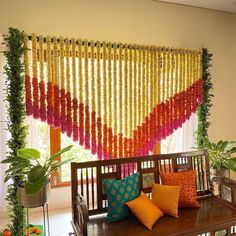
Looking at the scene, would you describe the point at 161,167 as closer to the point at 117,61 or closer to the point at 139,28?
the point at 117,61

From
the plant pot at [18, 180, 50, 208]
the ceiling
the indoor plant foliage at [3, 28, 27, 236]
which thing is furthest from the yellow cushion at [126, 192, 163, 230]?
the ceiling

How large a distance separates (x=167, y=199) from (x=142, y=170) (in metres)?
0.38

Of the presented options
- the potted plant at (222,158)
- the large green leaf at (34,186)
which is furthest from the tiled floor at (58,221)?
the potted plant at (222,158)

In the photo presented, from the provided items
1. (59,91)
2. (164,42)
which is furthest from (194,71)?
(59,91)

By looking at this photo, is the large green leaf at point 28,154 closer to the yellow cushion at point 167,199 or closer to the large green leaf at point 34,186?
the large green leaf at point 34,186

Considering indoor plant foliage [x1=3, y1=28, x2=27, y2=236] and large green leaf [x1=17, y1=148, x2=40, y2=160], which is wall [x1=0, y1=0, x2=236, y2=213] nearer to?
indoor plant foliage [x1=3, y1=28, x2=27, y2=236]

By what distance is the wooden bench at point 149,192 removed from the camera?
205cm

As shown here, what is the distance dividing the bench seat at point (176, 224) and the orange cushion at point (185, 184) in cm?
7

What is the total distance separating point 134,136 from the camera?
3408mm

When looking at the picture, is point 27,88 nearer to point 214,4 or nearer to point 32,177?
point 32,177

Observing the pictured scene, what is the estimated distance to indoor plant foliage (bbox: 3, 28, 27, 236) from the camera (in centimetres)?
270

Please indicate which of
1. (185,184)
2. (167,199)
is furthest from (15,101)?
(185,184)

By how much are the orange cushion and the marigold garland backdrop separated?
99 cm

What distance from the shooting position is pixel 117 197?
2184mm
